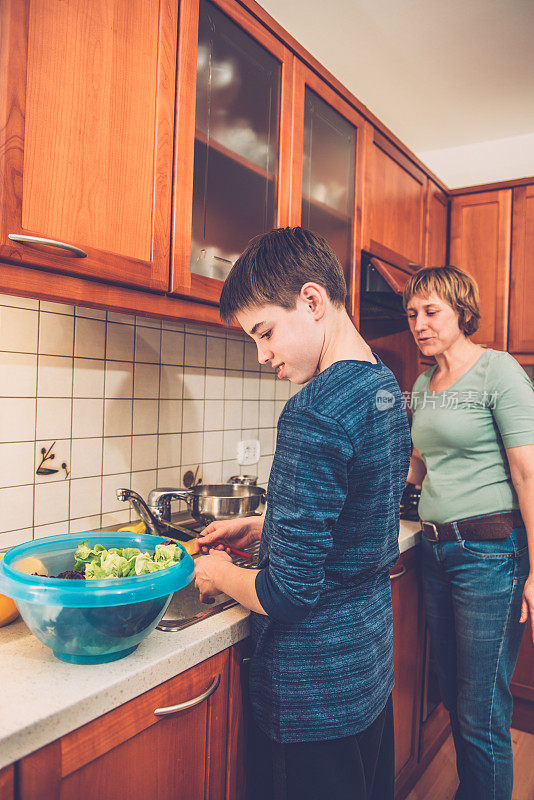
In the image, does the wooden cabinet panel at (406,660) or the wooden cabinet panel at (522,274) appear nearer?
the wooden cabinet panel at (406,660)

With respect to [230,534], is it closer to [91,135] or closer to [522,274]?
[91,135]

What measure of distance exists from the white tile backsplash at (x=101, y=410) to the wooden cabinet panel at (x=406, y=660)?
0.64 m

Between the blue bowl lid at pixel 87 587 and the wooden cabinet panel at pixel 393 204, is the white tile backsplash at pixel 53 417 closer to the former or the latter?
the blue bowl lid at pixel 87 587

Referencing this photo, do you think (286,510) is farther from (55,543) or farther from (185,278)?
(185,278)

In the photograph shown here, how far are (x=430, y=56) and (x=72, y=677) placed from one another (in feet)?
7.71

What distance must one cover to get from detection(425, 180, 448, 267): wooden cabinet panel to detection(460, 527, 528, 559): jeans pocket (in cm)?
133

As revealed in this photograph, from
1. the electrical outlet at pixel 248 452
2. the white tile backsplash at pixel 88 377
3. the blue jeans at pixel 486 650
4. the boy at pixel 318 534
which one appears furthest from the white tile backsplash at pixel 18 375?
the blue jeans at pixel 486 650

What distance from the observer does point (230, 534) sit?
1.14 m

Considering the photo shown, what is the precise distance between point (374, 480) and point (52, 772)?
1.86 feet

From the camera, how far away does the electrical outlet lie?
181 centimetres

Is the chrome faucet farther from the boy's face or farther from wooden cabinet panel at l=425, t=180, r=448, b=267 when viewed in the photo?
wooden cabinet panel at l=425, t=180, r=448, b=267

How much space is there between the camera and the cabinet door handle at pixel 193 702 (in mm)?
803

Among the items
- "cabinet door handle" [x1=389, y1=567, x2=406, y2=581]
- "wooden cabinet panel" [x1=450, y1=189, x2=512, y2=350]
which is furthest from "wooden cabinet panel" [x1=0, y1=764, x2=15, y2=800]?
"wooden cabinet panel" [x1=450, y1=189, x2=512, y2=350]

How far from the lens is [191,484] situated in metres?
1.61
